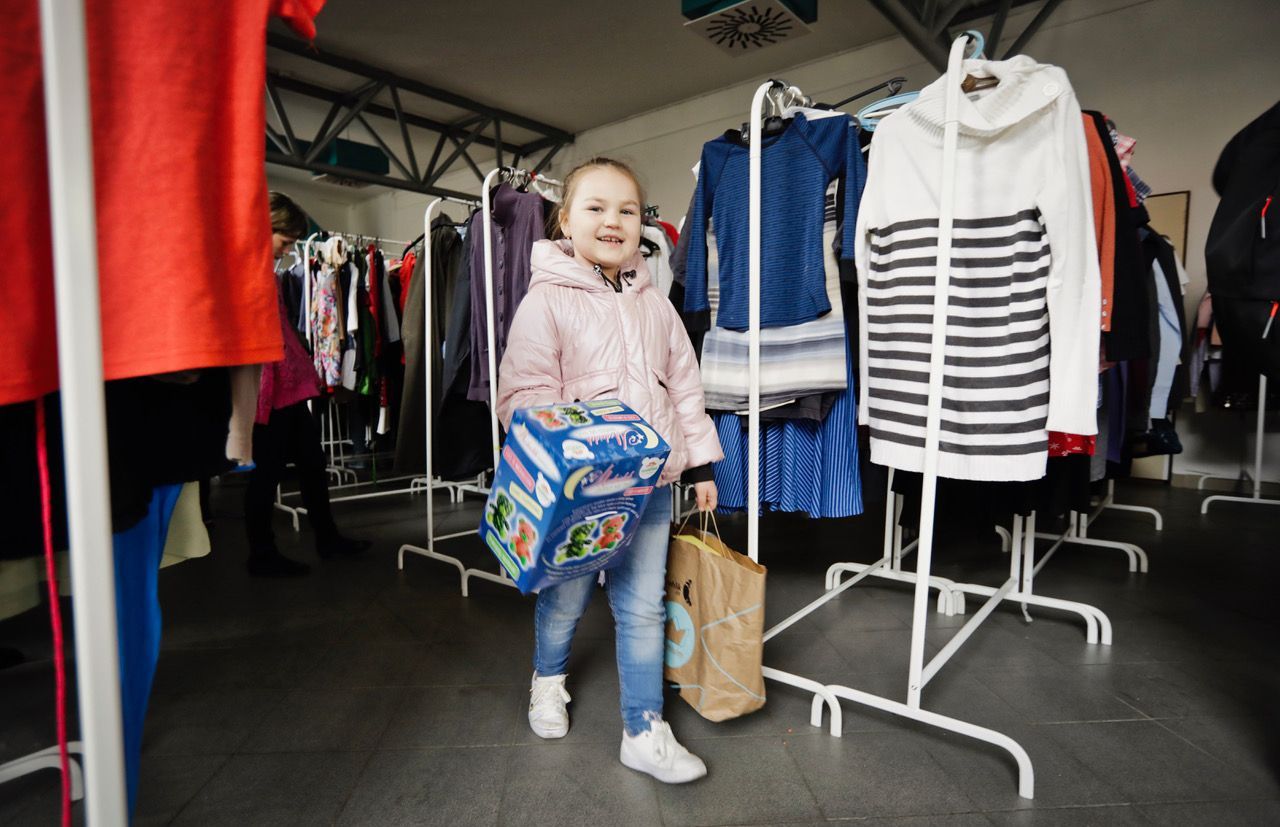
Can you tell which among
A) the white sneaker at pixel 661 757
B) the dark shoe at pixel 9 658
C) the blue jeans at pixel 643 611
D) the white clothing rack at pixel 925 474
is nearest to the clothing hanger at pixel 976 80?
the white clothing rack at pixel 925 474

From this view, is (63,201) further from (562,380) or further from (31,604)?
(562,380)

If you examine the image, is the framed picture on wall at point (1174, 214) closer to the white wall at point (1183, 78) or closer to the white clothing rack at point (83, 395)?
the white wall at point (1183, 78)

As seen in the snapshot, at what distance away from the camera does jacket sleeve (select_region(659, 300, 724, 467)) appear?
5.46ft

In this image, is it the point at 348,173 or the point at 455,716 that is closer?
the point at 455,716

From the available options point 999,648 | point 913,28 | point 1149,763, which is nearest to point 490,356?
point 999,648

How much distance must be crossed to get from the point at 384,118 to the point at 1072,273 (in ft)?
27.5

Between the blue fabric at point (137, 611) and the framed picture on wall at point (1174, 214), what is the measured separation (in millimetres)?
5864

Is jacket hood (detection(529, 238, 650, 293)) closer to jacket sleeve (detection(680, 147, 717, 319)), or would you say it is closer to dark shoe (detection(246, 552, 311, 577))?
jacket sleeve (detection(680, 147, 717, 319))

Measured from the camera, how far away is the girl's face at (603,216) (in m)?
1.58

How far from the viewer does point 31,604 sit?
3.18 ft

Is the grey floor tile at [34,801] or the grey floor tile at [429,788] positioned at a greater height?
the grey floor tile at [429,788]

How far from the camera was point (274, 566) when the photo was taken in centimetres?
319

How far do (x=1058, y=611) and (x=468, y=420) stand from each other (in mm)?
2510

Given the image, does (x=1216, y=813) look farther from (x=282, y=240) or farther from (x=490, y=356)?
(x=282, y=240)
